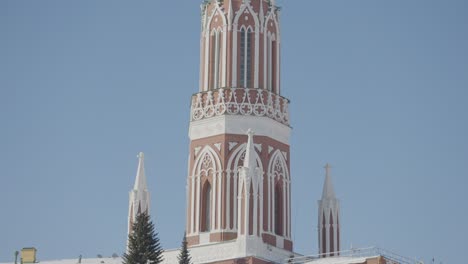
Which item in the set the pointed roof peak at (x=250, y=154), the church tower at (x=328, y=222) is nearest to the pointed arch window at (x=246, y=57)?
the pointed roof peak at (x=250, y=154)

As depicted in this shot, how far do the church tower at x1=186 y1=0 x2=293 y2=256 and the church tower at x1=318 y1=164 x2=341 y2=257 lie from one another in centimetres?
258

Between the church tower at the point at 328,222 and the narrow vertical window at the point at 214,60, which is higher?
the narrow vertical window at the point at 214,60

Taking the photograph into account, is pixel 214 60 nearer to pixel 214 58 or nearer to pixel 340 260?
pixel 214 58

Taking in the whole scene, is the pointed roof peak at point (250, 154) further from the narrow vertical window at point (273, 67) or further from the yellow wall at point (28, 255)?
the yellow wall at point (28, 255)

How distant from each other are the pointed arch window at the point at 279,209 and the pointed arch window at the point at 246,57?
7.16 metres

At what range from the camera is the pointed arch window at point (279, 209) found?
85.2 m

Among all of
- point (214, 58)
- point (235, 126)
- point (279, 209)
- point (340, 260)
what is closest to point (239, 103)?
point (235, 126)

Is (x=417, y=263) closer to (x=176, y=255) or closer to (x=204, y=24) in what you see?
(x=176, y=255)

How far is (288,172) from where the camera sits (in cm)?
8725

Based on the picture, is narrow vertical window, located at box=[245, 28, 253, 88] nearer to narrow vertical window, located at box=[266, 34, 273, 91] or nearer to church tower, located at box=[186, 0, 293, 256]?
church tower, located at box=[186, 0, 293, 256]

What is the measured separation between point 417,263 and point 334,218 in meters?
10.7

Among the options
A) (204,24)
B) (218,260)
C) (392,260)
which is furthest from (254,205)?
(204,24)

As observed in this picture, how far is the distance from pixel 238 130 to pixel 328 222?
891 centimetres

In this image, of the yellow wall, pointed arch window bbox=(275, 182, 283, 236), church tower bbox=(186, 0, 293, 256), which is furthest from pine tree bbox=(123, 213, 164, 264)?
the yellow wall
